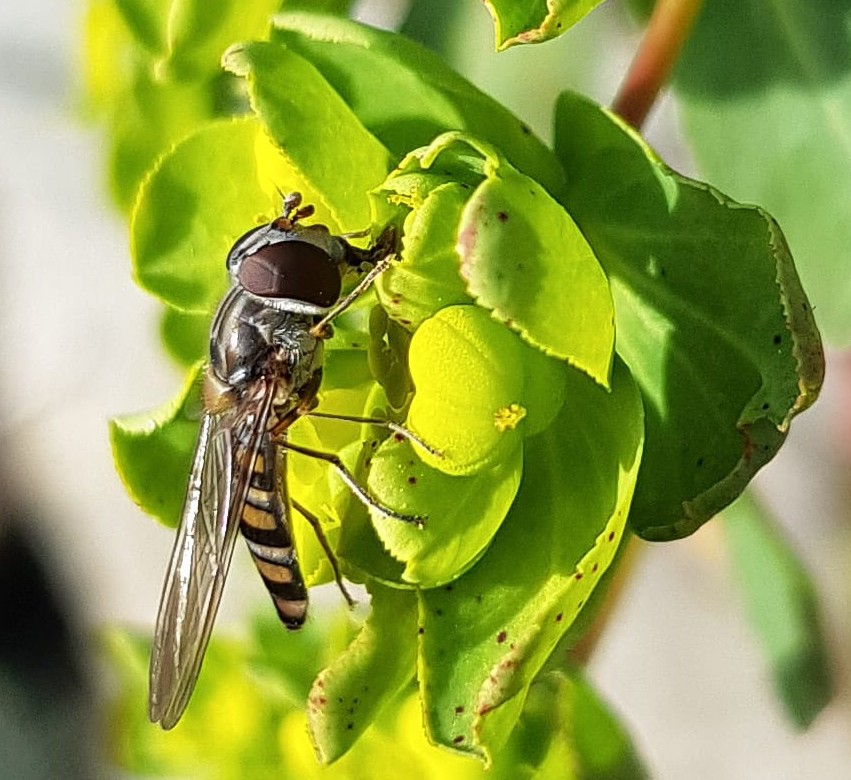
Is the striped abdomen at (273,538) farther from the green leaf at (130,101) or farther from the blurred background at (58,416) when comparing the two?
the blurred background at (58,416)

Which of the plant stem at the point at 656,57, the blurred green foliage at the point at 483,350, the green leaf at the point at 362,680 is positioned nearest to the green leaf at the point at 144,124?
the blurred green foliage at the point at 483,350

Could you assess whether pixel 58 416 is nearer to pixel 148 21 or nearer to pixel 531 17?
pixel 148 21

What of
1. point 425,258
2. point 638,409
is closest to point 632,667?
point 638,409

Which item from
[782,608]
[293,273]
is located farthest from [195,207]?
[782,608]

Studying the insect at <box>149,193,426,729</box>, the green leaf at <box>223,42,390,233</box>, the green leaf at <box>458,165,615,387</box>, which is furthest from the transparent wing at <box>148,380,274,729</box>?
the green leaf at <box>458,165,615,387</box>

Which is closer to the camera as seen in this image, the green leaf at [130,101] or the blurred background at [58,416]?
the green leaf at [130,101]

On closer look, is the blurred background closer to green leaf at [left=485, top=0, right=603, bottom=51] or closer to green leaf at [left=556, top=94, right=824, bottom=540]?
green leaf at [left=556, top=94, right=824, bottom=540]
